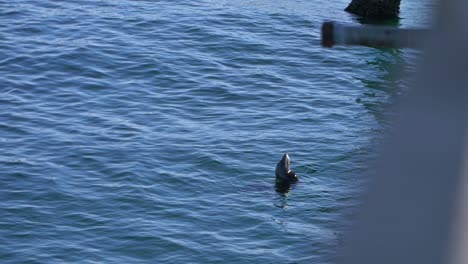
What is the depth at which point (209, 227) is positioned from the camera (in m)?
16.7

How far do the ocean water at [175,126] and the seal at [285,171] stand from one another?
0.23 metres

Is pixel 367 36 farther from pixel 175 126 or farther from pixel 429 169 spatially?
pixel 175 126

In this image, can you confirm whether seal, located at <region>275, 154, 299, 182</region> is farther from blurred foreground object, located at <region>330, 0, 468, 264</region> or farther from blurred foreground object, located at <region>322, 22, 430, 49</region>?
blurred foreground object, located at <region>330, 0, 468, 264</region>

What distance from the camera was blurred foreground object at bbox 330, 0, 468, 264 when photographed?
5.00 feet

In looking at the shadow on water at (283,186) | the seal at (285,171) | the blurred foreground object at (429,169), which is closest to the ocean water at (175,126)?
the shadow on water at (283,186)

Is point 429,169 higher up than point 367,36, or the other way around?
point 367,36

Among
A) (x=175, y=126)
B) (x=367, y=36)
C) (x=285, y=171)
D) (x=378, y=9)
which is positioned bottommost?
(x=285, y=171)

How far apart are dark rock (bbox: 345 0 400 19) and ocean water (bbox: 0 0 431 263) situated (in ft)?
1.34

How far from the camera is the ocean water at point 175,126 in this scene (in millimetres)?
16406

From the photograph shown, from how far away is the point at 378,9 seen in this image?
29609mm

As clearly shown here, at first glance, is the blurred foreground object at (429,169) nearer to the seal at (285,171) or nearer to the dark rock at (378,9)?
the seal at (285,171)

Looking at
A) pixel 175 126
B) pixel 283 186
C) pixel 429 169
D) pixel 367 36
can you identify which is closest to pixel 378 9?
pixel 175 126

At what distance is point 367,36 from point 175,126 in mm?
19621

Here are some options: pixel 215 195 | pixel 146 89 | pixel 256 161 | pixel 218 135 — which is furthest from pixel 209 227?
pixel 146 89
